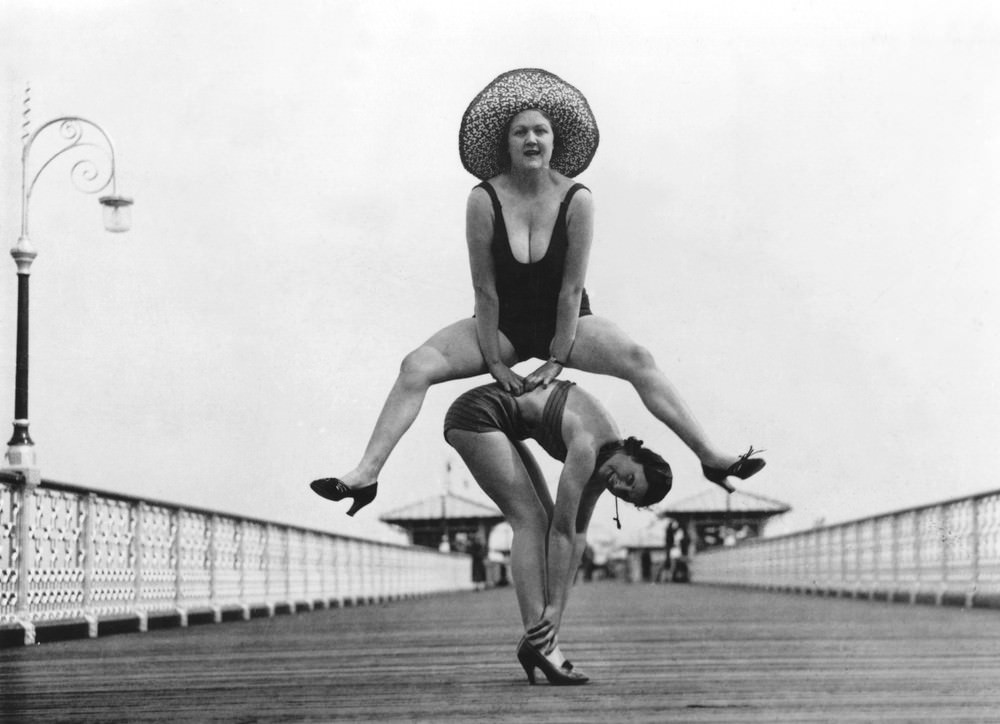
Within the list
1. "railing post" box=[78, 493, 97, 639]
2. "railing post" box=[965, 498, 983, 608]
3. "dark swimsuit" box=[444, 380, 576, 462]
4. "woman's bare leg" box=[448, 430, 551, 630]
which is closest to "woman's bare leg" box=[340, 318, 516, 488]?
"dark swimsuit" box=[444, 380, 576, 462]

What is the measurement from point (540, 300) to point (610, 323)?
8.5 inches

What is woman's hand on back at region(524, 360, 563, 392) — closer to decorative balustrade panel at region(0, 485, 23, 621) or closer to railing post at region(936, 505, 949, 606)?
decorative balustrade panel at region(0, 485, 23, 621)

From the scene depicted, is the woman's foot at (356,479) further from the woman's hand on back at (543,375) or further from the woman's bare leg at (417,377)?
the woman's hand on back at (543,375)

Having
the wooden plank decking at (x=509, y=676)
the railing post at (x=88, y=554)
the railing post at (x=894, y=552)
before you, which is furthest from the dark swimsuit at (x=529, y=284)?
the railing post at (x=894, y=552)

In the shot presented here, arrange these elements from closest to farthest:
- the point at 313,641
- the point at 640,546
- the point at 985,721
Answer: the point at 985,721 → the point at 313,641 → the point at 640,546

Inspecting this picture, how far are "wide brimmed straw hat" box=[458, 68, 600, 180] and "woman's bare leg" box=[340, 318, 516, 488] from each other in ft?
1.93

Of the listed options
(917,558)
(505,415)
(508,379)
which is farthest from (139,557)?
(917,558)

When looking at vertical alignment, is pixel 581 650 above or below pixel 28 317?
below

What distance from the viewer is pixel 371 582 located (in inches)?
942

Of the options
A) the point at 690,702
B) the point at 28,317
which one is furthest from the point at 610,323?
the point at 28,317

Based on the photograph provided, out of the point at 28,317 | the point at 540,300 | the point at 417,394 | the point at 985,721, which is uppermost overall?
the point at 28,317

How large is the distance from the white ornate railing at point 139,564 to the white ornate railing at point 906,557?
6.93m

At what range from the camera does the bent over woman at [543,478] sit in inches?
175

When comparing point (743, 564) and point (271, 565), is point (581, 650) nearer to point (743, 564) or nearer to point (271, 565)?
point (271, 565)
